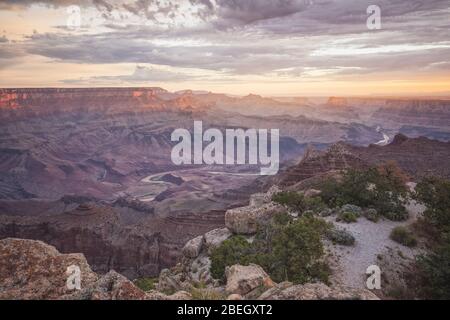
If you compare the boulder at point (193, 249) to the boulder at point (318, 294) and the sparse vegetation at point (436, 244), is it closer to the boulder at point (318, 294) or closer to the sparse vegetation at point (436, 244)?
the sparse vegetation at point (436, 244)

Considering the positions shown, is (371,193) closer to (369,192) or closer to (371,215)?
(369,192)

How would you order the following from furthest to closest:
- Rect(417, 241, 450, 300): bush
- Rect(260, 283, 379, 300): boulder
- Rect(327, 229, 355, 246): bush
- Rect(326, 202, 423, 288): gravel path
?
Rect(327, 229, 355, 246): bush → Rect(326, 202, 423, 288): gravel path → Rect(417, 241, 450, 300): bush → Rect(260, 283, 379, 300): boulder

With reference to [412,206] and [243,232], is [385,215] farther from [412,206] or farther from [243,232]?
[243,232]

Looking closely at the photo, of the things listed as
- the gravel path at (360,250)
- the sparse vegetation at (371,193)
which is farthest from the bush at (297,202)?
the gravel path at (360,250)

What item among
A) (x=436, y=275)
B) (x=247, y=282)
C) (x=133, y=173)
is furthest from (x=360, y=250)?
(x=133, y=173)

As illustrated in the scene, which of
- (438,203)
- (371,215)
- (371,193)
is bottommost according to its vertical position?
(371,215)

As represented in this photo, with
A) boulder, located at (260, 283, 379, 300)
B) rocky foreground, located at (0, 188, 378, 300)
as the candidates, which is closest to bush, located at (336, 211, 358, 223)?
rocky foreground, located at (0, 188, 378, 300)

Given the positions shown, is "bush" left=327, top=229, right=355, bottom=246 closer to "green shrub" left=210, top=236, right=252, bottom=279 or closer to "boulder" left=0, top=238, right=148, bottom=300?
"green shrub" left=210, top=236, right=252, bottom=279
